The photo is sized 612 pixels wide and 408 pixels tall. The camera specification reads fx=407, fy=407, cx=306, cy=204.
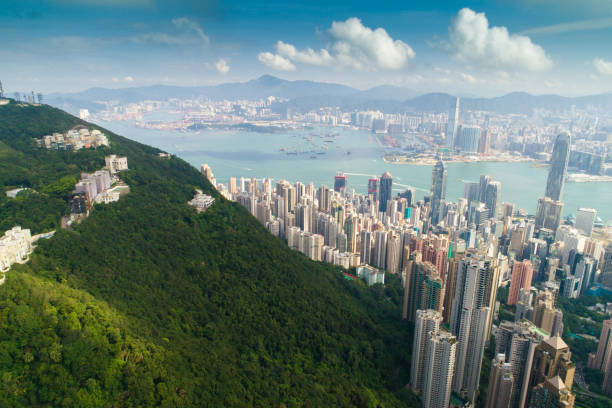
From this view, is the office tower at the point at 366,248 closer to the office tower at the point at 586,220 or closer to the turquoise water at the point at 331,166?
the office tower at the point at 586,220

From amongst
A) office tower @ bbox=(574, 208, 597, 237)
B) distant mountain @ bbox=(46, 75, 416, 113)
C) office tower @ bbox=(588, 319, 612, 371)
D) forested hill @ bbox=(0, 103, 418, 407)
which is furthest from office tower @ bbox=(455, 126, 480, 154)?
office tower @ bbox=(588, 319, 612, 371)

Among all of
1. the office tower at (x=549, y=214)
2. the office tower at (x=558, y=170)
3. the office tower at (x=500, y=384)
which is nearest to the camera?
the office tower at (x=500, y=384)

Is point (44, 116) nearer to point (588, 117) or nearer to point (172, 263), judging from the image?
point (172, 263)

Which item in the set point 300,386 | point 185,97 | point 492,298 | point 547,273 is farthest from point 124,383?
point 185,97

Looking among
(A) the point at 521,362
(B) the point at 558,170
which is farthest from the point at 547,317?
(B) the point at 558,170

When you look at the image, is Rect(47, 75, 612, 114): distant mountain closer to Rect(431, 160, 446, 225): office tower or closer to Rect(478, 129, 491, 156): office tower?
Rect(478, 129, 491, 156): office tower

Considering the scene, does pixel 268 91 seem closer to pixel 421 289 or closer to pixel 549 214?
pixel 549 214

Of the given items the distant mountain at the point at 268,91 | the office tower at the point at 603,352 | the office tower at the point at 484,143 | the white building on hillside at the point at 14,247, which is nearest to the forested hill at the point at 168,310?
the white building on hillside at the point at 14,247
